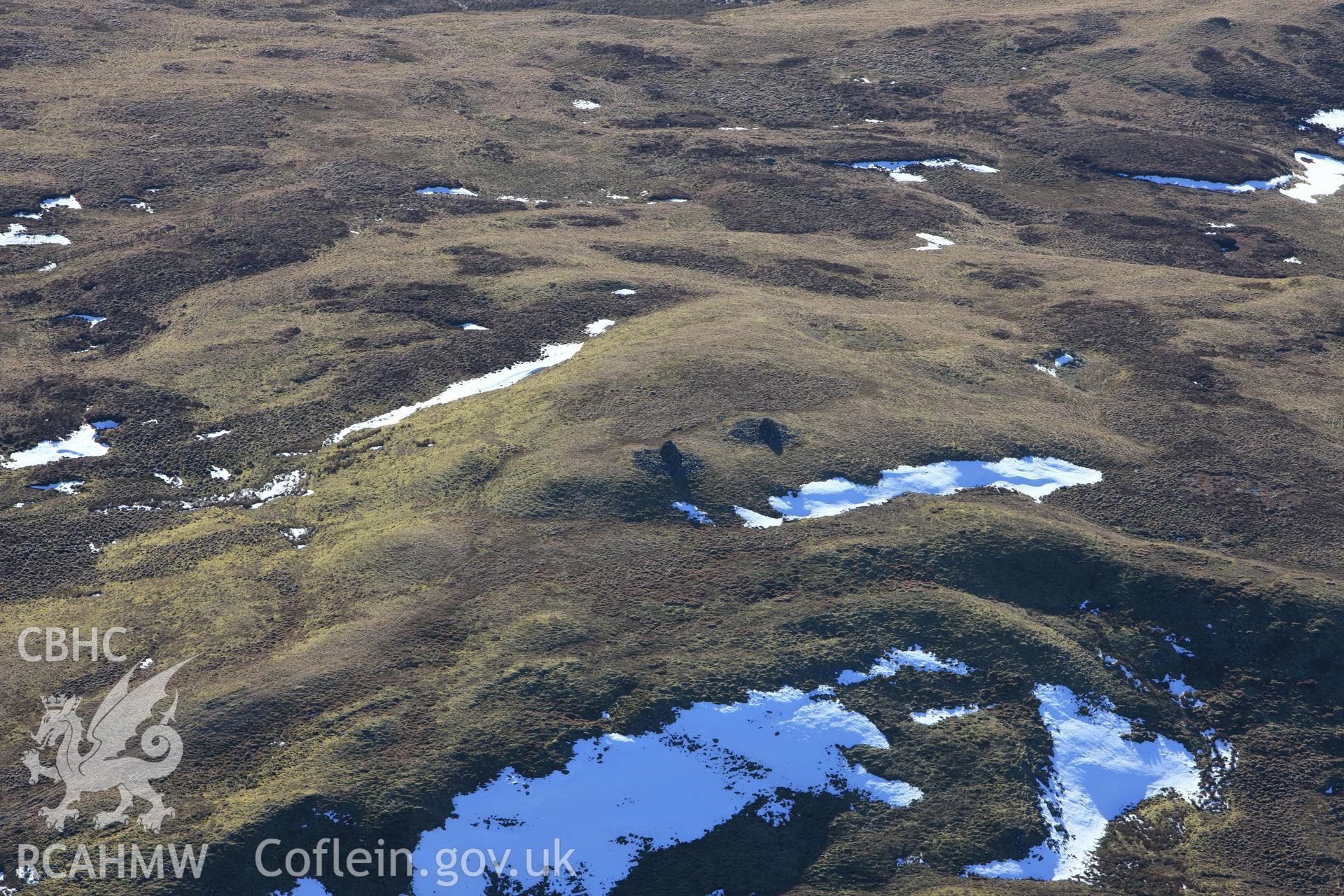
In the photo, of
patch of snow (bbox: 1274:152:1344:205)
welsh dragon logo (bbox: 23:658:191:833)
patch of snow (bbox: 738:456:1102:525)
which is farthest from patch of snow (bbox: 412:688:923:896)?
patch of snow (bbox: 1274:152:1344:205)

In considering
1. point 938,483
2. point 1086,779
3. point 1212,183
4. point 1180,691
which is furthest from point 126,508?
point 1212,183

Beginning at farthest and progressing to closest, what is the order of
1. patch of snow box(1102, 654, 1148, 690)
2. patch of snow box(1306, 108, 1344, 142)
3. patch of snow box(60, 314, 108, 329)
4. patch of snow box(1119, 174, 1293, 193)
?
1. patch of snow box(1306, 108, 1344, 142)
2. patch of snow box(1119, 174, 1293, 193)
3. patch of snow box(60, 314, 108, 329)
4. patch of snow box(1102, 654, 1148, 690)

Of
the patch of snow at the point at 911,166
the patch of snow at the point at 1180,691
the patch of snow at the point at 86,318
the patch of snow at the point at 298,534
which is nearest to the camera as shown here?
the patch of snow at the point at 1180,691

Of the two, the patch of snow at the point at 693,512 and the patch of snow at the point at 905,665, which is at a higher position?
the patch of snow at the point at 693,512

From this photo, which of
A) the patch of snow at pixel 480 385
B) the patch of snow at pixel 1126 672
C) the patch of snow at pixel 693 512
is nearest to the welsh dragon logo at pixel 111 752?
the patch of snow at pixel 480 385

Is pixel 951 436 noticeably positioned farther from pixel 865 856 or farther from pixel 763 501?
pixel 865 856

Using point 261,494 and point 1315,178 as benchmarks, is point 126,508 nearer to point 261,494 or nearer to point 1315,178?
point 261,494

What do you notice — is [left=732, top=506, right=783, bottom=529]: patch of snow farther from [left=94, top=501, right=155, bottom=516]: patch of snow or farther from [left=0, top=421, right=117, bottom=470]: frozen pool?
[left=0, top=421, right=117, bottom=470]: frozen pool

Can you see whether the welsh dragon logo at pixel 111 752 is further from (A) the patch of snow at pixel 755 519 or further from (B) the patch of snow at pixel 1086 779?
(B) the patch of snow at pixel 1086 779
